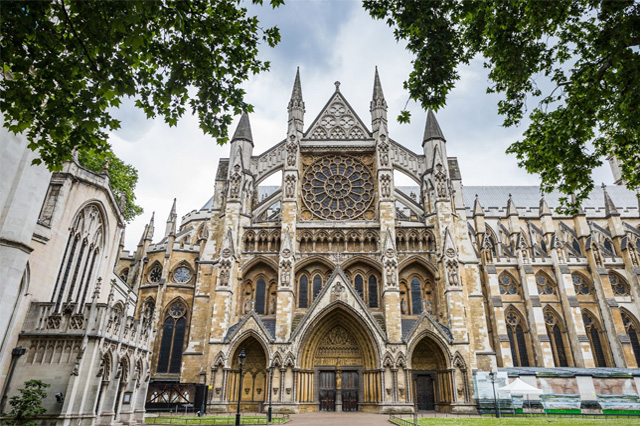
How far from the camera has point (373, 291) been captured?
2602cm

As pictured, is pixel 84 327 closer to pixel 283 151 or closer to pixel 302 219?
pixel 302 219

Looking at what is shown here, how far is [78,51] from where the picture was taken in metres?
7.36

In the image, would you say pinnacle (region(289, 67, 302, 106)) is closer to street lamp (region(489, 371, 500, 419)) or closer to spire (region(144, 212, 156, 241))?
spire (region(144, 212, 156, 241))

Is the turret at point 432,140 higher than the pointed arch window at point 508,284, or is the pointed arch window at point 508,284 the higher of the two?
the turret at point 432,140

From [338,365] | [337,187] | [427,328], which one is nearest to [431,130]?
[337,187]

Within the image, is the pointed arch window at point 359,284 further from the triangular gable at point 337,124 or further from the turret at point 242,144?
the turret at point 242,144

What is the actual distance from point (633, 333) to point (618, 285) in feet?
14.1

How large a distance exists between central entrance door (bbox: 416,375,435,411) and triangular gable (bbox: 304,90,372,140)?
1726 centimetres

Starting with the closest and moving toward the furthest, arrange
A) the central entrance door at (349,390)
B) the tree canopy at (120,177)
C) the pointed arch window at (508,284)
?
1. the tree canopy at (120,177)
2. the central entrance door at (349,390)
3. the pointed arch window at (508,284)

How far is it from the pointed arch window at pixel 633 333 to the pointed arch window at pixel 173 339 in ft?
122

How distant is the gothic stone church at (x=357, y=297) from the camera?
73.8 feet

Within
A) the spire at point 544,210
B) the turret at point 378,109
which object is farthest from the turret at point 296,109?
the spire at point 544,210

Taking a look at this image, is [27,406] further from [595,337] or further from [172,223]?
[595,337]

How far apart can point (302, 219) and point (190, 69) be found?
19944 millimetres
